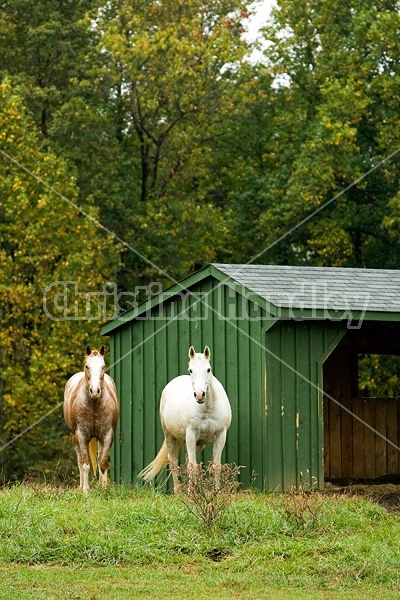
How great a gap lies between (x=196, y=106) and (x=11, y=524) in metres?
23.2

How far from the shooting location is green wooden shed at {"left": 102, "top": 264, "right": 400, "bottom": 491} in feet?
52.0

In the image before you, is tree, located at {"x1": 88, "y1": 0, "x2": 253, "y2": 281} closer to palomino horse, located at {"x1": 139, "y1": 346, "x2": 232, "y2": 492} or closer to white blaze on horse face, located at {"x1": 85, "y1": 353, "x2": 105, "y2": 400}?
palomino horse, located at {"x1": 139, "y1": 346, "x2": 232, "y2": 492}

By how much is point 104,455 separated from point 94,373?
4.30 feet

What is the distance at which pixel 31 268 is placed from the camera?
2795cm

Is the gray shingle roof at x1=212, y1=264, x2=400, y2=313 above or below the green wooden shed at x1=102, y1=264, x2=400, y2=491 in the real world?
above

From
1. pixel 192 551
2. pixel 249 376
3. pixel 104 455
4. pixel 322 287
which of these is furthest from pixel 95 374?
pixel 192 551

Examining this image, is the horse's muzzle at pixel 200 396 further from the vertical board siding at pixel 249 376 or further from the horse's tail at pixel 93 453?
the horse's tail at pixel 93 453

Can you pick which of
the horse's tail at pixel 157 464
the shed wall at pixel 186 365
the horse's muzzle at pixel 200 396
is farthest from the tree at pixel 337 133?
the horse's muzzle at pixel 200 396

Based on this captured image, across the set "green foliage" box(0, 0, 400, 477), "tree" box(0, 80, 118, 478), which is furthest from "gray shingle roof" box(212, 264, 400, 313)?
"green foliage" box(0, 0, 400, 477)

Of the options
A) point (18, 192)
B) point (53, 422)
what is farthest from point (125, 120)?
A: point (53, 422)

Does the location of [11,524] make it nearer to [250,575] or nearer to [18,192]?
[250,575]

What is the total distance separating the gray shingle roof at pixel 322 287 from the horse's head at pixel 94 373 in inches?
92.9

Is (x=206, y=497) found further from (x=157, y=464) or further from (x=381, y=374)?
(x=381, y=374)

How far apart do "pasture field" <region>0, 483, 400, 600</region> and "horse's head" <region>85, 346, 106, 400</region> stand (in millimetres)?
2282
